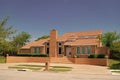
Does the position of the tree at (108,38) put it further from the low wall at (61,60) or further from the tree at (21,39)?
the tree at (21,39)

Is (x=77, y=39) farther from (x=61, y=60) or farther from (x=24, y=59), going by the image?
(x=24, y=59)

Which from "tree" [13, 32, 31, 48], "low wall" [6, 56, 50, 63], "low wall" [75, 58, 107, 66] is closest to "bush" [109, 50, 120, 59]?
"low wall" [75, 58, 107, 66]

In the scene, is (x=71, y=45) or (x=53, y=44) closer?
(x=71, y=45)

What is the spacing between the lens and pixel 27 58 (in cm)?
4428

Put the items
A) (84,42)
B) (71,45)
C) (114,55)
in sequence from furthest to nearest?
1. (84,42)
2. (71,45)
3. (114,55)

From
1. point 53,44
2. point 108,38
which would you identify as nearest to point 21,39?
point 53,44

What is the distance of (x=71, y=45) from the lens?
45062 millimetres

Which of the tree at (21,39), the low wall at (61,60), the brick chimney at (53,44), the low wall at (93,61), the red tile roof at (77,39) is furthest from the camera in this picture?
the tree at (21,39)

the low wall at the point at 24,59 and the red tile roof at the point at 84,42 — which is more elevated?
the red tile roof at the point at 84,42

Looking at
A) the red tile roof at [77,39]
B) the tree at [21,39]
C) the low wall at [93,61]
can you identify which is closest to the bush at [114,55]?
the red tile roof at [77,39]

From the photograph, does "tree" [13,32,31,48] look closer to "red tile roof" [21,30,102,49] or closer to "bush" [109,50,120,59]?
"red tile roof" [21,30,102,49]

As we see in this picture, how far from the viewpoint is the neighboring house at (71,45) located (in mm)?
43625

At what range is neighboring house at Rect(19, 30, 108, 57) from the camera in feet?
143

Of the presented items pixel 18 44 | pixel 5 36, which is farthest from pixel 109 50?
pixel 18 44
